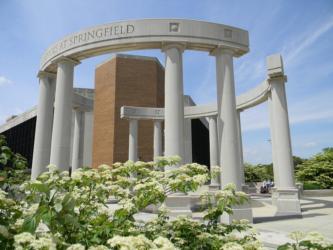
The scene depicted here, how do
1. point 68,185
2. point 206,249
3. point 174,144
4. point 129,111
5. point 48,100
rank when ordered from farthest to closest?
point 129,111 < point 48,100 < point 174,144 < point 68,185 < point 206,249

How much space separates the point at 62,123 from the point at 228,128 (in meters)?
9.87

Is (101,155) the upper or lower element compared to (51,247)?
upper

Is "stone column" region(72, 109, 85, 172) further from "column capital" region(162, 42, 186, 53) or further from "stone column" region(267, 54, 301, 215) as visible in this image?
"stone column" region(267, 54, 301, 215)

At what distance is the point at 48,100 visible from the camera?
19.4m

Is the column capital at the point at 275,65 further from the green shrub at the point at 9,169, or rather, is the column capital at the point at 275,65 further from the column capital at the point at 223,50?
the green shrub at the point at 9,169

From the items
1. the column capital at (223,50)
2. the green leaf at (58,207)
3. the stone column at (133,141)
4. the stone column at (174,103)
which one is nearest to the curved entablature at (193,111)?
the stone column at (133,141)

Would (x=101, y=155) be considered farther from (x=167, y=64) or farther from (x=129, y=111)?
(x=167, y=64)

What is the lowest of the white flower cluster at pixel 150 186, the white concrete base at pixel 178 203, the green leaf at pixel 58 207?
the white concrete base at pixel 178 203

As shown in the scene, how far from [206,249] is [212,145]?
2911 centimetres

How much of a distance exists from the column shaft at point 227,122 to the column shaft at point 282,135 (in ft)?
16.5

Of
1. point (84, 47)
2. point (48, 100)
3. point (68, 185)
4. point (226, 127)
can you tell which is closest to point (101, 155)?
point (48, 100)

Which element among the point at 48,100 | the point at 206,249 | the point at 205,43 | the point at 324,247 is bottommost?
the point at 206,249

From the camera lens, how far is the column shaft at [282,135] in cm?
1831

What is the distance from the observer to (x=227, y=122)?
15.0 meters
